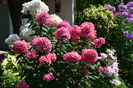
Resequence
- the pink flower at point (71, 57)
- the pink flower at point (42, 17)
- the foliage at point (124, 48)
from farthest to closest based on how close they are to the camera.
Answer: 1. the foliage at point (124, 48)
2. the pink flower at point (42, 17)
3. the pink flower at point (71, 57)

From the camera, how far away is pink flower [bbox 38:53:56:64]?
13.0 ft

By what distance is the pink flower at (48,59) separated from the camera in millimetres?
3969

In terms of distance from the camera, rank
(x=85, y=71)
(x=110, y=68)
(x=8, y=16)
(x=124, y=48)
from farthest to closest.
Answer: (x=8, y=16) → (x=124, y=48) → (x=110, y=68) → (x=85, y=71)

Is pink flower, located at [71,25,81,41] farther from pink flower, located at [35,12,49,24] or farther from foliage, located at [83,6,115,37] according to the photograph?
foliage, located at [83,6,115,37]

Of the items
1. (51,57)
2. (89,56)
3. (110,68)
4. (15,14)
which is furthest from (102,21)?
(15,14)

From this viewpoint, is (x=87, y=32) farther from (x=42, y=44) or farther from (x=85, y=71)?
(x=42, y=44)

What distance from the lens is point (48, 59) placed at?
3.97m

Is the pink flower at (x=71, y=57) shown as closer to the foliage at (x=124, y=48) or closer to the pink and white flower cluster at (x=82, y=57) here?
the pink and white flower cluster at (x=82, y=57)

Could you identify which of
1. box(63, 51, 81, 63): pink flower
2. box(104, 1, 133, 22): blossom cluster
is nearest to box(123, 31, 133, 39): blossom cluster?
box(104, 1, 133, 22): blossom cluster

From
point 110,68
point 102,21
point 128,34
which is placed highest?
point 102,21

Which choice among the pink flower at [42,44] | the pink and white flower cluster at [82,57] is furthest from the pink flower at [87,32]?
the pink flower at [42,44]

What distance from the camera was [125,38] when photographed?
7.34 metres

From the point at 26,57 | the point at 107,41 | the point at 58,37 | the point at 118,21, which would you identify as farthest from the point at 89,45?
the point at 118,21

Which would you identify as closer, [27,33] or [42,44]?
[42,44]
